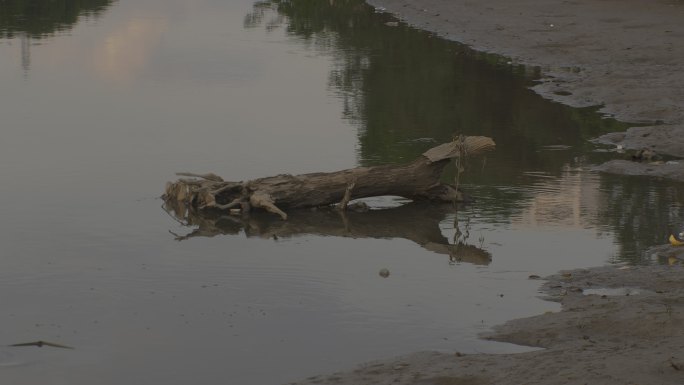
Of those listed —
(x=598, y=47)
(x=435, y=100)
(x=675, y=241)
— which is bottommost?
(x=435, y=100)

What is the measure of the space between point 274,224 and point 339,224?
2.50 ft

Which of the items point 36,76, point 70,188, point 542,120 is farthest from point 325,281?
point 36,76

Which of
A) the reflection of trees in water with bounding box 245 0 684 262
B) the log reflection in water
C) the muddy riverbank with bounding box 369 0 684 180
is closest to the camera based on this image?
the log reflection in water

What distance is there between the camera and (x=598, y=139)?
20953 mm

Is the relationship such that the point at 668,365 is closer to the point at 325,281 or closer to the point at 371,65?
the point at 325,281

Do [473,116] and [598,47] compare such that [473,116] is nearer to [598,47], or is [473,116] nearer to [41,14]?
[598,47]

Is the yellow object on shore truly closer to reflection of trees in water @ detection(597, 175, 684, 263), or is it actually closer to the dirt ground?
the dirt ground

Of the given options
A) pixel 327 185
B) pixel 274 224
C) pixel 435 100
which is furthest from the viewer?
pixel 435 100

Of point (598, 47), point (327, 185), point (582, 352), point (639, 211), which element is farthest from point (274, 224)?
point (598, 47)

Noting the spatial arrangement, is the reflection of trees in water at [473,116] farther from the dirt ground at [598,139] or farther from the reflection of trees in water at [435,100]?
the dirt ground at [598,139]

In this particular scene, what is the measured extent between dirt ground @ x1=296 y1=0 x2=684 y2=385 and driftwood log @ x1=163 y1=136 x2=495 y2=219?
3089mm

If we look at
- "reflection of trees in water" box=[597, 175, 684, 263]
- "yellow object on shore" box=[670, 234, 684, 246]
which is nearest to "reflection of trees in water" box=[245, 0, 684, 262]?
"reflection of trees in water" box=[597, 175, 684, 263]

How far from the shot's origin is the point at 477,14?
3862 centimetres

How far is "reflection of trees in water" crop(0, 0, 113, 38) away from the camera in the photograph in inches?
1571
